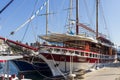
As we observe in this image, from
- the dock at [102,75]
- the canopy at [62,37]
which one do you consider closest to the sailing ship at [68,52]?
the canopy at [62,37]

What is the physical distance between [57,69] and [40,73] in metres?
6.23

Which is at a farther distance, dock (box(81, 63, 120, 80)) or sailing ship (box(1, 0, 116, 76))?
sailing ship (box(1, 0, 116, 76))

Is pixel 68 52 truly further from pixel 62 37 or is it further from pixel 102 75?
pixel 102 75

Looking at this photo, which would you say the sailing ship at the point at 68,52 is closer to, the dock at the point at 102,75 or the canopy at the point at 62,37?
the canopy at the point at 62,37

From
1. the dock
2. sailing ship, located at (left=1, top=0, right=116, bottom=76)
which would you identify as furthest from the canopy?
the dock

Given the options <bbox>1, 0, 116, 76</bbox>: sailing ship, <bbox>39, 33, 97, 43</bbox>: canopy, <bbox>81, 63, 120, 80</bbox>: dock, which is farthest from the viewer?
<bbox>39, 33, 97, 43</bbox>: canopy

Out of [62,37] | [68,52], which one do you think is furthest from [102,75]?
[62,37]

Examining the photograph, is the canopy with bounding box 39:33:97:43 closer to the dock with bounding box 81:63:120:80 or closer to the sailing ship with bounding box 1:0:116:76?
the sailing ship with bounding box 1:0:116:76

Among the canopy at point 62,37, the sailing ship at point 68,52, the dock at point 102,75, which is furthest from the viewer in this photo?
the canopy at point 62,37

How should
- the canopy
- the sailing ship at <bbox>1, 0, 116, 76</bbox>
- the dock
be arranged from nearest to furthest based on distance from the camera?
the dock < the sailing ship at <bbox>1, 0, 116, 76</bbox> < the canopy

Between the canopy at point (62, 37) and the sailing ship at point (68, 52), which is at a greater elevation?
the canopy at point (62, 37)

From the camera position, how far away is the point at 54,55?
3525 cm

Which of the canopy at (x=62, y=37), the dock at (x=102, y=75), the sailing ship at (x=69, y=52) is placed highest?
the canopy at (x=62, y=37)

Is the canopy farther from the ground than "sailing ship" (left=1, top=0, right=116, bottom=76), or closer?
farther from the ground
